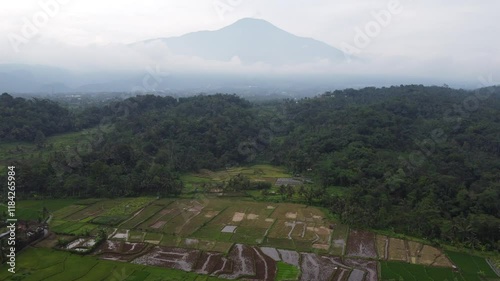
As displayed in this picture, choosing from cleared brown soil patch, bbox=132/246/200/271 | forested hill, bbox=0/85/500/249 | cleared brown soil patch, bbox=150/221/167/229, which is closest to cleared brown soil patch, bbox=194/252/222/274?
cleared brown soil patch, bbox=132/246/200/271

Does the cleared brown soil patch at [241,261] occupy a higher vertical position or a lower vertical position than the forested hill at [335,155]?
lower

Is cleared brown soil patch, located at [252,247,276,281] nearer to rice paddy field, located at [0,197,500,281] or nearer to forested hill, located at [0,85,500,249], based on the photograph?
rice paddy field, located at [0,197,500,281]

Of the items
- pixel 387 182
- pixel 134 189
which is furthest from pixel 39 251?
pixel 387 182

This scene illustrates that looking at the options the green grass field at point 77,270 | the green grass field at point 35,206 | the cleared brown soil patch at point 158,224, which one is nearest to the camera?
the green grass field at point 77,270

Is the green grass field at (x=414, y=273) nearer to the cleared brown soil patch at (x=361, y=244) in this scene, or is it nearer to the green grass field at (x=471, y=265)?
the green grass field at (x=471, y=265)

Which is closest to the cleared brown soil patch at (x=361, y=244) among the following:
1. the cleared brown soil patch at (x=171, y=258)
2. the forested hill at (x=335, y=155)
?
the forested hill at (x=335, y=155)

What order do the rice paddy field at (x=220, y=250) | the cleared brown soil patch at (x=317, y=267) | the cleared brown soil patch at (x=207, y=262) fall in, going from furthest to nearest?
the cleared brown soil patch at (x=207, y=262)
the rice paddy field at (x=220, y=250)
the cleared brown soil patch at (x=317, y=267)

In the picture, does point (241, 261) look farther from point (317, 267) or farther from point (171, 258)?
point (317, 267)

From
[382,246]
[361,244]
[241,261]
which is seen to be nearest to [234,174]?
[361,244]
